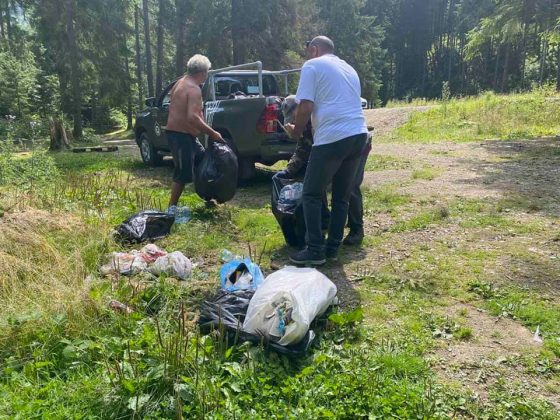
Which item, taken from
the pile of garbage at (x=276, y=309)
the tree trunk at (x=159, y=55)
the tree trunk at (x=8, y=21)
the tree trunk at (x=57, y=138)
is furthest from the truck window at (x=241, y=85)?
the tree trunk at (x=8, y=21)

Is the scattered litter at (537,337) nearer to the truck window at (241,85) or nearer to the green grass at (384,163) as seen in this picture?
the green grass at (384,163)

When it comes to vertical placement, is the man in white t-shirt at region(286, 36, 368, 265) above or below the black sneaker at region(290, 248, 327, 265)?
above

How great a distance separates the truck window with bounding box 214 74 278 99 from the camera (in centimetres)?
858

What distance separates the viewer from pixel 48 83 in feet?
107

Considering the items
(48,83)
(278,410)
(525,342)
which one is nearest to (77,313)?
(278,410)

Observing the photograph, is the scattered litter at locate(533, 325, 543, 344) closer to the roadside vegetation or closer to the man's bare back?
the roadside vegetation

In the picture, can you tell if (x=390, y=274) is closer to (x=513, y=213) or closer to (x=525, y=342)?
(x=525, y=342)

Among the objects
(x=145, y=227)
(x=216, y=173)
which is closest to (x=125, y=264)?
(x=145, y=227)

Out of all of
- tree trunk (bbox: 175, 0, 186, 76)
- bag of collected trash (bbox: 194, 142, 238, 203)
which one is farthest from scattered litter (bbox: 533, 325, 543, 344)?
tree trunk (bbox: 175, 0, 186, 76)

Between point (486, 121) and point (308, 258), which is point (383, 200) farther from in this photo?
point (486, 121)

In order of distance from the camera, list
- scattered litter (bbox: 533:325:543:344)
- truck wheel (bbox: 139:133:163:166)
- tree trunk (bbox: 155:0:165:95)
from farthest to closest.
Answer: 1. tree trunk (bbox: 155:0:165:95)
2. truck wheel (bbox: 139:133:163:166)
3. scattered litter (bbox: 533:325:543:344)

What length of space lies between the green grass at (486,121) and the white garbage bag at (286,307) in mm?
11208

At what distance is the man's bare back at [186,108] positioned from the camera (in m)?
A: 5.61

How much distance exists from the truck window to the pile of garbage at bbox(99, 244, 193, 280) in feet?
16.5
